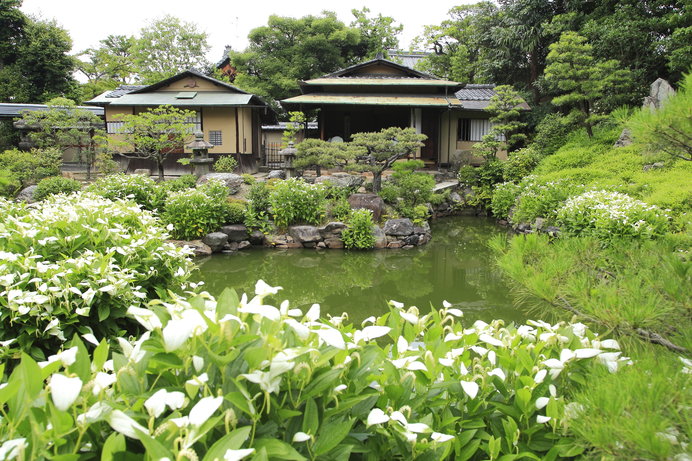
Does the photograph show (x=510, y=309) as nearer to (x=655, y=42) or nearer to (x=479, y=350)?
(x=479, y=350)

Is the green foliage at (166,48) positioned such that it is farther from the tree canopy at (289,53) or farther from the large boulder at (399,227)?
the large boulder at (399,227)

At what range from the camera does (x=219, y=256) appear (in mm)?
9906

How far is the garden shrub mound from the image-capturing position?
1140 millimetres

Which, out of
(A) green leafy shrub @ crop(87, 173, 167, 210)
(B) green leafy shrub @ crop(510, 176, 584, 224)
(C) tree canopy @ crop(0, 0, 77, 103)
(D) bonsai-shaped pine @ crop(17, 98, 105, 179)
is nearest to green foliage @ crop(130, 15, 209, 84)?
(C) tree canopy @ crop(0, 0, 77, 103)

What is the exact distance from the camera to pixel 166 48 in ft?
82.2

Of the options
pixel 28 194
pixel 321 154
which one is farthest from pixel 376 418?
pixel 28 194

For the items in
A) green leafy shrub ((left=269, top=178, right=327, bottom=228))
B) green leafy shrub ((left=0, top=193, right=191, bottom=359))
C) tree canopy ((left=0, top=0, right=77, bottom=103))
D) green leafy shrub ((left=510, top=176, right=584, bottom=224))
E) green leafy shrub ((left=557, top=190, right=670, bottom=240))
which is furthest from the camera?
tree canopy ((left=0, top=0, right=77, bottom=103))

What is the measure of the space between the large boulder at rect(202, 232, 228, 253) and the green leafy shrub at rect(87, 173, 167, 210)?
194cm

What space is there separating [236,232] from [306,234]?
156 centimetres

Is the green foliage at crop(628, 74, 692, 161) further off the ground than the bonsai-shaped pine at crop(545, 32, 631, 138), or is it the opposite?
the bonsai-shaped pine at crop(545, 32, 631, 138)

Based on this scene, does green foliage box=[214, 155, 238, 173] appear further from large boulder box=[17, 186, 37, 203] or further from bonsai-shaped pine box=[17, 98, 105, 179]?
large boulder box=[17, 186, 37, 203]

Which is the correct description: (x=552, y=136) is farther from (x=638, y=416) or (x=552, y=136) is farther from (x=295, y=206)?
(x=638, y=416)

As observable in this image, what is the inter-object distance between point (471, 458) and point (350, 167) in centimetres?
1064

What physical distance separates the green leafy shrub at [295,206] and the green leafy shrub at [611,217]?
519 centimetres
